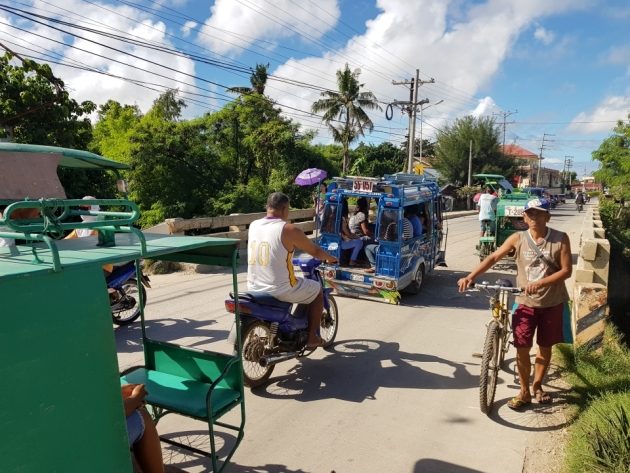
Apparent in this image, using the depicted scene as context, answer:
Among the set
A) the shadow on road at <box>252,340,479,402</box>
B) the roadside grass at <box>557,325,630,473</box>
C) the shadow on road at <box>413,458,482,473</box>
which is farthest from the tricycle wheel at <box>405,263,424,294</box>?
the shadow on road at <box>413,458,482,473</box>

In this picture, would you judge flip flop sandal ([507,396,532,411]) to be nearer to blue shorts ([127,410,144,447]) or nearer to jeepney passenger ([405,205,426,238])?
blue shorts ([127,410,144,447])

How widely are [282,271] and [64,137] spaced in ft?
32.3

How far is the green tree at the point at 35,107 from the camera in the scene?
36.2 ft

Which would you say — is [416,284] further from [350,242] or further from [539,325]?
[539,325]

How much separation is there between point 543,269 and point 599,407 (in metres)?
1.19

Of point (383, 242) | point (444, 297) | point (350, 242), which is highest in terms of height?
point (383, 242)

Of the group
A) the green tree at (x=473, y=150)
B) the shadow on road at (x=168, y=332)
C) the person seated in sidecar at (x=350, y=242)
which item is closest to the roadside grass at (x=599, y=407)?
the person seated in sidecar at (x=350, y=242)

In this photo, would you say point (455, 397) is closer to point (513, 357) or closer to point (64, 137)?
point (513, 357)

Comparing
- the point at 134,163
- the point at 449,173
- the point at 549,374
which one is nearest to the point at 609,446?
the point at 549,374

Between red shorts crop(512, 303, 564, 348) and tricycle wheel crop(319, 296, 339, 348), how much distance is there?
217 cm

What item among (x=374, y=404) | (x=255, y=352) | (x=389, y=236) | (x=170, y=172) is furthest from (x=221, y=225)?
(x=374, y=404)

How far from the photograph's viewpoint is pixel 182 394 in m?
3.20

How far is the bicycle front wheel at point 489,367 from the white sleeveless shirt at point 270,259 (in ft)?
6.24

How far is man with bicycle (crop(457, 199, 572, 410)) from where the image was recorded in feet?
13.9
